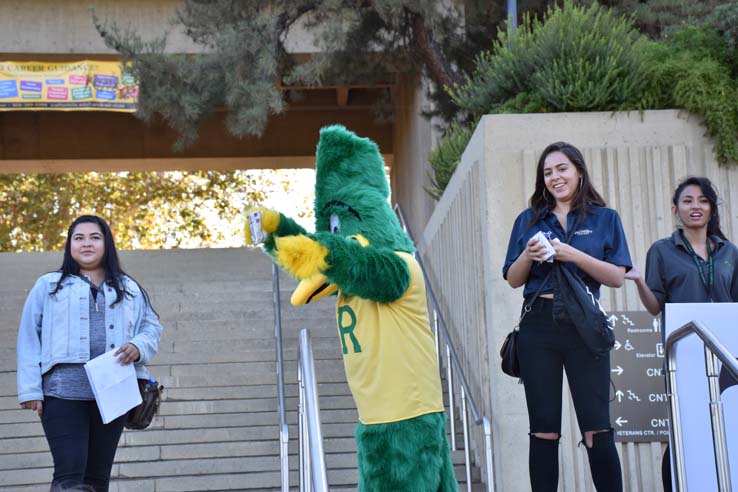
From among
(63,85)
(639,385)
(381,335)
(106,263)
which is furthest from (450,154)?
(63,85)

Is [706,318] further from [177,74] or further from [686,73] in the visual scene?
[177,74]

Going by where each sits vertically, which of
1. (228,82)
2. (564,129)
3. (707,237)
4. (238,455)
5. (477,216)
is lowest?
(238,455)

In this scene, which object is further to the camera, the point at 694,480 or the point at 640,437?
the point at 640,437

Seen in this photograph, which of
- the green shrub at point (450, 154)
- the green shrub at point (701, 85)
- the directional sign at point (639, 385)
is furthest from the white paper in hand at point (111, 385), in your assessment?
the green shrub at point (450, 154)

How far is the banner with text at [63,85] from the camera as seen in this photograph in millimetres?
13750

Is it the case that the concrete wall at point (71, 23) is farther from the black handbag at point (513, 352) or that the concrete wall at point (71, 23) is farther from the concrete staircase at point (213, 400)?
the black handbag at point (513, 352)

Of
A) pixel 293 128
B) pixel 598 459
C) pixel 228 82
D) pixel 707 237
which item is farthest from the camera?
pixel 293 128

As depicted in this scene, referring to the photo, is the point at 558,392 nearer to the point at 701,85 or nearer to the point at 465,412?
the point at 465,412

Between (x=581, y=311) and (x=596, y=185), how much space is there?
2379mm

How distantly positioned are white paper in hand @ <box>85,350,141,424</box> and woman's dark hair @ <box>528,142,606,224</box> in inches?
75.5

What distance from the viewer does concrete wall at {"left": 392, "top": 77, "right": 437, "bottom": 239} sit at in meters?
11.6

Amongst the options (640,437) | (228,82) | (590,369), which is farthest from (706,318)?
(228,82)

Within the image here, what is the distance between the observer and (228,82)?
9.17 m

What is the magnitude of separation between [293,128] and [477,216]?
11123mm
